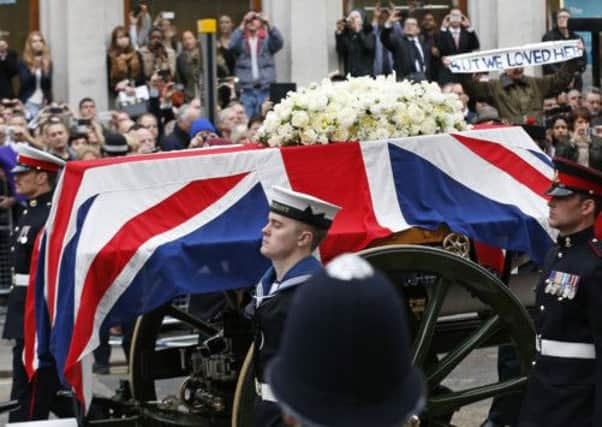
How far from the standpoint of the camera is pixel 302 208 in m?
5.38

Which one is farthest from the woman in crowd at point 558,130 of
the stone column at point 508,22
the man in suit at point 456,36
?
the stone column at point 508,22

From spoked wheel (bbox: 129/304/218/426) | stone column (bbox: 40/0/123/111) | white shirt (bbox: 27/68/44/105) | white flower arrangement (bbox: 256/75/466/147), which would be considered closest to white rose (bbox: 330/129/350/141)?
white flower arrangement (bbox: 256/75/466/147)

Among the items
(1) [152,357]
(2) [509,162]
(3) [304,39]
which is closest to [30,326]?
(1) [152,357]

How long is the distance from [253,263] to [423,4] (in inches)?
529

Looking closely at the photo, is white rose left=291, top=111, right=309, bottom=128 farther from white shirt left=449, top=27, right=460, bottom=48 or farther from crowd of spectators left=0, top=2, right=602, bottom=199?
white shirt left=449, top=27, right=460, bottom=48

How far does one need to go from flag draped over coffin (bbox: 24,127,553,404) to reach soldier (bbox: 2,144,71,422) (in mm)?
711

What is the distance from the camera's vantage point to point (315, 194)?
6.38 metres

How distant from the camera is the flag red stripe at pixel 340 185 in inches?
248

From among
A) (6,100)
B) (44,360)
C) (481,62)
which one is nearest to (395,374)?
(44,360)

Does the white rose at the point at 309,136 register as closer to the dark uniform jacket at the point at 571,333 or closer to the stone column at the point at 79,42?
the dark uniform jacket at the point at 571,333

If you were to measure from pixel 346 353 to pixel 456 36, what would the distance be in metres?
15.7

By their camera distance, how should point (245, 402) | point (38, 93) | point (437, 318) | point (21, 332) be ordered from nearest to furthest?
1. point (245, 402)
2. point (437, 318)
3. point (21, 332)
4. point (38, 93)

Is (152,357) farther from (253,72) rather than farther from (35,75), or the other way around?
(253,72)

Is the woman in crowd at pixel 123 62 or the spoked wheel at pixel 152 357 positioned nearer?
the spoked wheel at pixel 152 357
